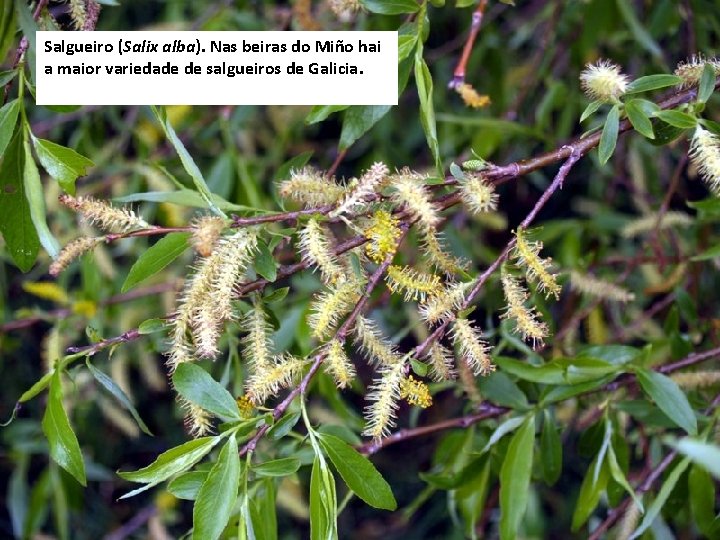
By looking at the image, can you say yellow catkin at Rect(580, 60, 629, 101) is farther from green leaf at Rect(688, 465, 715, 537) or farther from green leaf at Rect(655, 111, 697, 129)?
green leaf at Rect(688, 465, 715, 537)

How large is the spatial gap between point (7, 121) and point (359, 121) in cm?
40

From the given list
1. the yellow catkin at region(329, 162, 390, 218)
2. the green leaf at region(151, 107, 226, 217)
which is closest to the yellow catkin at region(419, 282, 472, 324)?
the yellow catkin at region(329, 162, 390, 218)

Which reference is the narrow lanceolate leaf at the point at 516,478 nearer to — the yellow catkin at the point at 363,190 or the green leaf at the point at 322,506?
the green leaf at the point at 322,506

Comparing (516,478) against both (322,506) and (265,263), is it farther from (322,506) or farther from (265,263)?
(265,263)

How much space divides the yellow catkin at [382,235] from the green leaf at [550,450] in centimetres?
43

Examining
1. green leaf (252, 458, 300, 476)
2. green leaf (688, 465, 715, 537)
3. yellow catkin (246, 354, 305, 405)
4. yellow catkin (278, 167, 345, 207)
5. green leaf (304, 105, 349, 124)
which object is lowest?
green leaf (688, 465, 715, 537)

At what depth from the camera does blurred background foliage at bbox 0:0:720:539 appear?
4.49 ft

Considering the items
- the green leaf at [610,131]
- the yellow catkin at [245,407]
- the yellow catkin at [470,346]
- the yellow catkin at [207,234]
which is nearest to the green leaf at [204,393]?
the yellow catkin at [245,407]

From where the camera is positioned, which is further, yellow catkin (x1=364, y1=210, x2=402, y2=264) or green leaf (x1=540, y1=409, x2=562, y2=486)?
green leaf (x1=540, y1=409, x2=562, y2=486)

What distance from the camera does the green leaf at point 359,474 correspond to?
867 mm

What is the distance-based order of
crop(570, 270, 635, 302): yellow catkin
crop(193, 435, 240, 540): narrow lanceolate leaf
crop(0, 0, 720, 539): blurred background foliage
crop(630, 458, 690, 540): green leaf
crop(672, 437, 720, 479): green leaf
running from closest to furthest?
crop(672, 437, 720, 479): green leaf
crop(193, 435, 240, 540): narrow lanceolate leaf
crop(630, 458, 690, 540): green leaf
crop(570, 270, 635, 302): yellow catkin
crop(0, 0, 720, 539): blurred background foliage

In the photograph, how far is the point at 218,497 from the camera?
2.62 ft

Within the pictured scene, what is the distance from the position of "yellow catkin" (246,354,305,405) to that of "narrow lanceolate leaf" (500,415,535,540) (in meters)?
0.36

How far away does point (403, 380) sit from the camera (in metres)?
0.83
